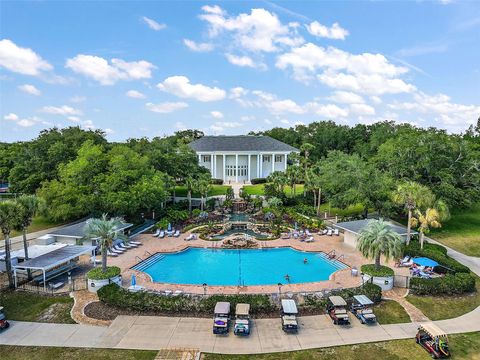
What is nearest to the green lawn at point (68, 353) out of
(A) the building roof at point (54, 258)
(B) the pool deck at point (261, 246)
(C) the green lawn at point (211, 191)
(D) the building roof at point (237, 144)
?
(B) the pool deck at point (261, 246)

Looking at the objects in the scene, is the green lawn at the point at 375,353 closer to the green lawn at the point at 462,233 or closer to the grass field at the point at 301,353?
the grass field at the point at 301,353

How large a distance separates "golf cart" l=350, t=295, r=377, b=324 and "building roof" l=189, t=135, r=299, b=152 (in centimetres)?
5743

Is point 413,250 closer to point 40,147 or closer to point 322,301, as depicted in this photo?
point 322,301

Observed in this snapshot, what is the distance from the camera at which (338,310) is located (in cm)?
2027

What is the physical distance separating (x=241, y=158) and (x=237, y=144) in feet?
11.1

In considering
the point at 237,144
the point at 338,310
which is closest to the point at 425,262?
the point at 338,310

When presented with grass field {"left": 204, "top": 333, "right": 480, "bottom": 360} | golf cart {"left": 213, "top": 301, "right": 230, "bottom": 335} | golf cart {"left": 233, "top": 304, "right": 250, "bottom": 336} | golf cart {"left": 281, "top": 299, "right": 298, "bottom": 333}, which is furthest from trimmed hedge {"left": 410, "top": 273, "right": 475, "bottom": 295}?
golf cart {"left": 213, "top": 301, "right": 230, "bottom": 335}

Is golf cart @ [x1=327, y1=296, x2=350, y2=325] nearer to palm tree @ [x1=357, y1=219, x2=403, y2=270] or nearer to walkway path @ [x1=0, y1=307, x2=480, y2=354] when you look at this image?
walkway path @ [x1=0, y1=307, x2=480, y2=354]

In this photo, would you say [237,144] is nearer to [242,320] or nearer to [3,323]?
[242,320]

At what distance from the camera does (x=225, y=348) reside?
1736cm

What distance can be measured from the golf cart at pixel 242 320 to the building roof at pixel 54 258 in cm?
1461

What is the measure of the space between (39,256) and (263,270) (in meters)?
18.2

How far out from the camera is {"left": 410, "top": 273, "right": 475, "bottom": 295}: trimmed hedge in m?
23.5

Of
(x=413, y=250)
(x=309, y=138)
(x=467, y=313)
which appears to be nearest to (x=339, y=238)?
(x=413, y=250)
